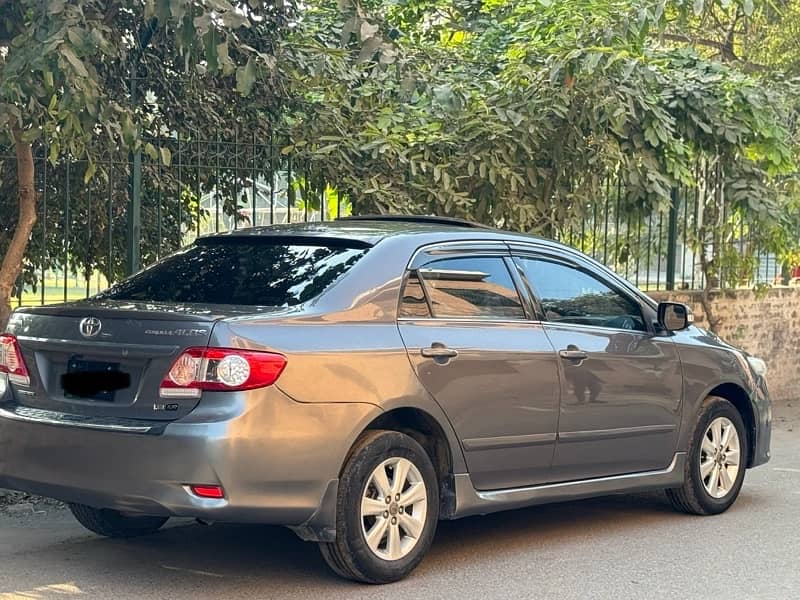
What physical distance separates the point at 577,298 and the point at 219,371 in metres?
2.56

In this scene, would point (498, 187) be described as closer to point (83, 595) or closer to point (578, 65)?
point (578, 65)

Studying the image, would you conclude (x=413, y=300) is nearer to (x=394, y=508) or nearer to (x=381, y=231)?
(x=381, y=231)

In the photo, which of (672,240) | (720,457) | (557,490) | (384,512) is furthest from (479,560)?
(672,240)

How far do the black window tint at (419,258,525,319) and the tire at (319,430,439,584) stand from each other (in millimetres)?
779

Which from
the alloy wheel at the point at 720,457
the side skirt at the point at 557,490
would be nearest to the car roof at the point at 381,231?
the side skirt at the point at 557,490

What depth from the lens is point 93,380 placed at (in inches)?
222

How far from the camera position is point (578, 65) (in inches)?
397

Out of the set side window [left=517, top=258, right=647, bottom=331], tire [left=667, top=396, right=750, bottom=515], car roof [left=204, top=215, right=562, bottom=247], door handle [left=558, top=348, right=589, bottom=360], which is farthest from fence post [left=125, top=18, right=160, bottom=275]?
tire [left=667, top=396, right=750, bottom=515]

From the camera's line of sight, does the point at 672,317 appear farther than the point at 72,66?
Yes

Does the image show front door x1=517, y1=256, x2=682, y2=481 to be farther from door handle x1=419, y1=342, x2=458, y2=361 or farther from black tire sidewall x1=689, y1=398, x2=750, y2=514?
door handle x1=419, y1=342, x2=458, y2=361

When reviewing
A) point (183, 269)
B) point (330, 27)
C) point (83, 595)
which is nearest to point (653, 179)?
point (330, 27)

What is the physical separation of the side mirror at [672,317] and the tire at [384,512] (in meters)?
2.05

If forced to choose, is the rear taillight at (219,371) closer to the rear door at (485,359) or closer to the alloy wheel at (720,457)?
the rear door at (485,359)

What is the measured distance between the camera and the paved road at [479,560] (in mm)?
5789
